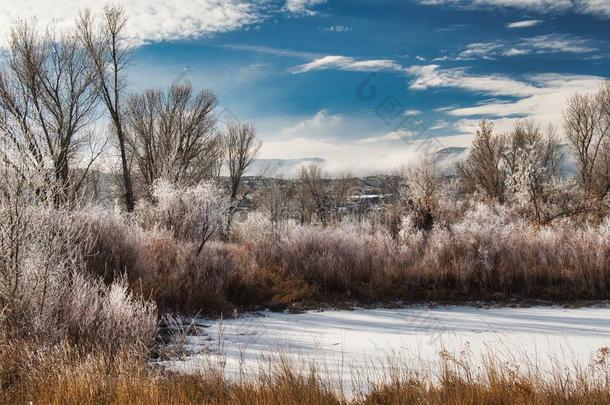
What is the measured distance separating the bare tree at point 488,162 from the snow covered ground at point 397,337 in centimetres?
3116

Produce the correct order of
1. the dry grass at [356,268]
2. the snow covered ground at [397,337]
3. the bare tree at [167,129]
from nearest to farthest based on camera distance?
the snow covered ground at [397,337]
the dry grass at [356,268]
the bare tree at [167,129]

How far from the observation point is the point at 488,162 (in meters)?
40.7


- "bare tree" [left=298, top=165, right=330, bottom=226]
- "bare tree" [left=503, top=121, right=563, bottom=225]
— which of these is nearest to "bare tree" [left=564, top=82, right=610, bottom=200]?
"bare tree" [left=503, top=121, right=563, bottom=225]

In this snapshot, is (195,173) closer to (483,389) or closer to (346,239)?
(346,239)

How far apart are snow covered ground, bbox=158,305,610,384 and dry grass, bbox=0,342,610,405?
72cm

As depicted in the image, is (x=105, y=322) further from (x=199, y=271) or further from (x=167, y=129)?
(x=167, y=129)

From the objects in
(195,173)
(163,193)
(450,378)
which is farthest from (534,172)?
(195,173)

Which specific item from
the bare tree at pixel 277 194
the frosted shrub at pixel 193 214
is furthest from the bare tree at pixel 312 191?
the frosted shrub at pixel 193 214

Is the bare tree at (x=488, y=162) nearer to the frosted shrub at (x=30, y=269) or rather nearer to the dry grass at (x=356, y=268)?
the dry grass at (x=356, y=268)

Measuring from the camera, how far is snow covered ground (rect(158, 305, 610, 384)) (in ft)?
18.0

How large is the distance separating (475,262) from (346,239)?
335cm

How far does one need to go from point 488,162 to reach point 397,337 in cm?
3679

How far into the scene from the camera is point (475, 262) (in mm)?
10969

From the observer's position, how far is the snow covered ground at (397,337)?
18.0 ft
